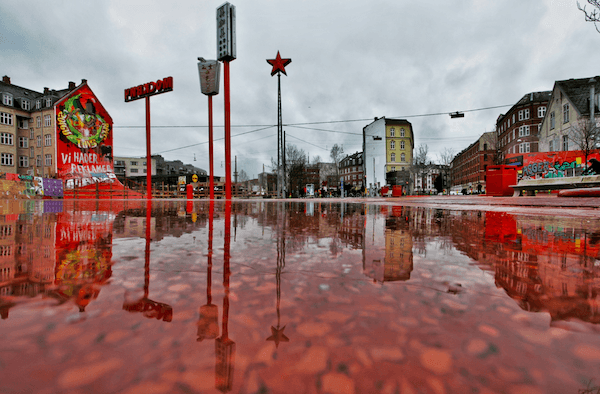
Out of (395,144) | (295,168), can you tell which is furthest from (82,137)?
(395,144)

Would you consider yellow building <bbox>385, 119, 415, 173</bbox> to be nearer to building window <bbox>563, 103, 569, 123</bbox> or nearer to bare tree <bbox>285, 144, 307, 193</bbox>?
bare tree <bbox>285, 144, 307, 193</bbox>

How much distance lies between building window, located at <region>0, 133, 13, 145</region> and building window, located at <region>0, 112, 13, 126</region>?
127 cm

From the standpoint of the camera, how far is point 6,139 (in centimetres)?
3025

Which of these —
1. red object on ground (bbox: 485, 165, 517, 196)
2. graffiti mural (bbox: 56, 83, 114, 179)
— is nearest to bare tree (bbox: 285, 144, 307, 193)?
graffiti mural (bbox: 56, 83, 114, 179)

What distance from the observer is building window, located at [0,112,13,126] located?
1173 inches

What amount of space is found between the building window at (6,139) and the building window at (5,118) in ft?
4.17

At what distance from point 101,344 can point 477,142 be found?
70.9 meters

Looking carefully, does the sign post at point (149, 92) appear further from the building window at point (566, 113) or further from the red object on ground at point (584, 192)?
the building window at point (566, 113)

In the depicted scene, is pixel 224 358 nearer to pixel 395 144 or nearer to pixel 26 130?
pixel 26 130

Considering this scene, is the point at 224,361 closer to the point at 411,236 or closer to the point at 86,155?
the point at 411,236

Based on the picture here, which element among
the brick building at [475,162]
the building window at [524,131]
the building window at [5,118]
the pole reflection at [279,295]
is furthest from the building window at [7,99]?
the building window at [524,131]

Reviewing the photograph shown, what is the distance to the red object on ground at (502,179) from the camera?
11992 millimetres

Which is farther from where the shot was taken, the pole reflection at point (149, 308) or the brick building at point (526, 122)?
the brick building at point (526, 122)

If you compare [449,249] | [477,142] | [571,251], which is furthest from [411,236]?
[477,142]
